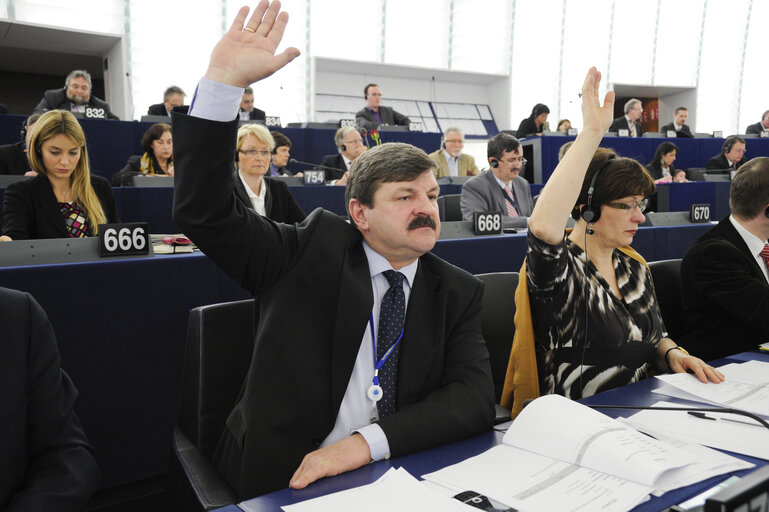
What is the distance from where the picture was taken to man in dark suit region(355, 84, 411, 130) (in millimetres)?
7410

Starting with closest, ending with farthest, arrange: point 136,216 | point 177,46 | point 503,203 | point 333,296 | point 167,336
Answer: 1. point 333,296
2. point 167,336
3. point 136,216
4. point 503,203
5. point 177,46

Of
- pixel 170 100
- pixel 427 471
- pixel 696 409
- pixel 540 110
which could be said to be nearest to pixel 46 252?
pixel 427 471

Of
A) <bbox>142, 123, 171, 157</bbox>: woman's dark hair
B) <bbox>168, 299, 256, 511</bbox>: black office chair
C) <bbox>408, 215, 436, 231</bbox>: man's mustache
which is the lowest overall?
<bbox>168, 299, 256, 511</bbox>: black office chair

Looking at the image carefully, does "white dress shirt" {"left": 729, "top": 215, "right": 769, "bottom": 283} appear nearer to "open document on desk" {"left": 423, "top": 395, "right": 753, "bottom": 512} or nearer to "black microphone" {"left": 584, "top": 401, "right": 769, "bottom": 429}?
"black microphone" {"left": 584, "top": 401, "right": 769, "bottom": 429}

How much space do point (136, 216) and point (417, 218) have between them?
3.02 meters

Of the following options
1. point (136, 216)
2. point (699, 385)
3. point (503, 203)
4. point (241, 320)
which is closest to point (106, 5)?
point (136, 216)

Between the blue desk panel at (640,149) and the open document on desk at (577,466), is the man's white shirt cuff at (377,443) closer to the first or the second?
the open document on desk at (577,466)

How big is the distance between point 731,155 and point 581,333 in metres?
7.14

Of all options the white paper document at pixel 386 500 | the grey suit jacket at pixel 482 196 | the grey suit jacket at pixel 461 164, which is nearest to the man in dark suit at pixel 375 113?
the grey suit jacket at pixel 461 164

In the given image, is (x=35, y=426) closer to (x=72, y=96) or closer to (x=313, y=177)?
(x=313, y=177)

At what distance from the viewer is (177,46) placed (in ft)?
28.6

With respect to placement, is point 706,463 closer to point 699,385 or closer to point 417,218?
point 699,385

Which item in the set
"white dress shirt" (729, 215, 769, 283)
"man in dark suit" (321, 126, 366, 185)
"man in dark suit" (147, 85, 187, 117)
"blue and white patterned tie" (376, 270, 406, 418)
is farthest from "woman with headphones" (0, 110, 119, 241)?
"man in dark suit" (147, 85, 187, 117)

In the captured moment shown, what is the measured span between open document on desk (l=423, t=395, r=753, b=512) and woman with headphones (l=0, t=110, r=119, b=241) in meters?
2.43
